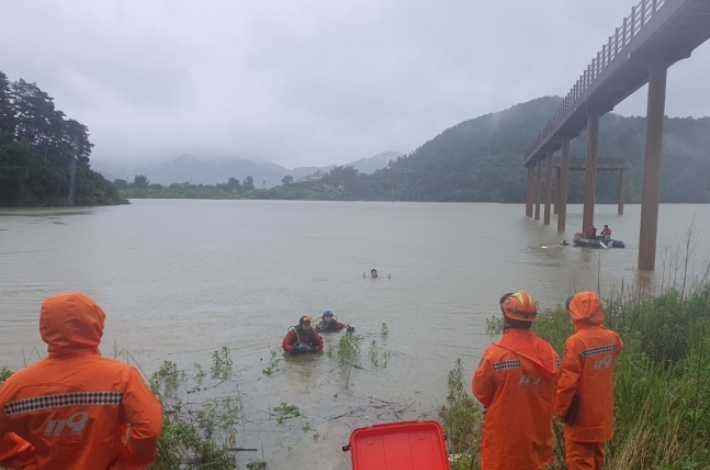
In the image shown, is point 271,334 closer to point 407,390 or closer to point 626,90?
point 407,390

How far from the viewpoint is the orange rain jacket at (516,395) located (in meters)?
3.18

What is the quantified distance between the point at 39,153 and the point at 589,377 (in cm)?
8284

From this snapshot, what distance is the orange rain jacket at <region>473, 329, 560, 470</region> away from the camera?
3.18 metres

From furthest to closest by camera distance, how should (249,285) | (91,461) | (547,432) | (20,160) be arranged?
(20,160)
(249,285)
(547,432)
(91,461)

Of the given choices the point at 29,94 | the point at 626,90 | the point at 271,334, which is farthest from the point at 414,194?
the point at 271,334

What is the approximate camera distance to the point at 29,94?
7212cm

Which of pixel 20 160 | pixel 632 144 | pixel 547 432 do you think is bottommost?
pixel 547 432

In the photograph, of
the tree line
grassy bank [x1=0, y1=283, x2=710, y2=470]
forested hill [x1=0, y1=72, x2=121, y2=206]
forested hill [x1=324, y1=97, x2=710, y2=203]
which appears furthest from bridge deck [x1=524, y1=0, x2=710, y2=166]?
forested hill [x1=0, y1=72, x2=121, y2=206]

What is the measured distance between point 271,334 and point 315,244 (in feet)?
70.5

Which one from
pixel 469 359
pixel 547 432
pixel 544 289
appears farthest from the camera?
pixel 544 289

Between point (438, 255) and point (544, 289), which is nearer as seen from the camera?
point (544, 289)

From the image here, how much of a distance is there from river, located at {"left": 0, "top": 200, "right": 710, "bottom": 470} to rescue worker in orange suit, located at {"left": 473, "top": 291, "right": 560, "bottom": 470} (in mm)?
2276

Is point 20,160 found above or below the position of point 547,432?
above

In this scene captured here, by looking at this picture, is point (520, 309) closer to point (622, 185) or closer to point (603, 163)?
point (603, 163)
